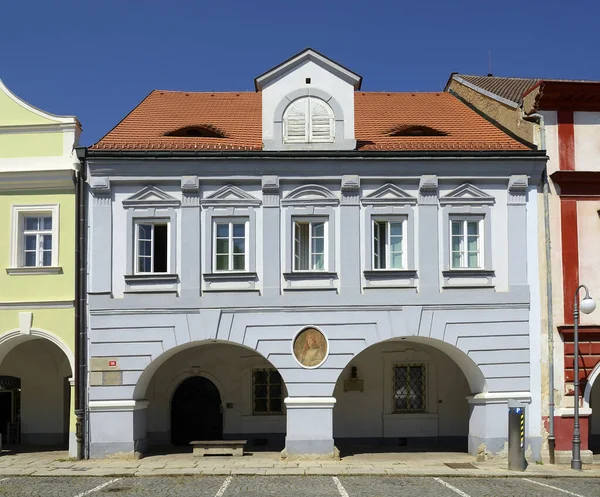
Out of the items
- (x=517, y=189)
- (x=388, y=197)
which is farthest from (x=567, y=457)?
(x=388, y=197)

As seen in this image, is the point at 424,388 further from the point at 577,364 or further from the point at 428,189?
the point at 428,189

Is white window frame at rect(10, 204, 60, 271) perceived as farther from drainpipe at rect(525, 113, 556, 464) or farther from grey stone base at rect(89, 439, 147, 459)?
drainpipe at rect(525, 113, 556, 464)

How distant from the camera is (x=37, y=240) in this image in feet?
69.6

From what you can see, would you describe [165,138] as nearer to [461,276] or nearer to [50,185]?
[50,185]

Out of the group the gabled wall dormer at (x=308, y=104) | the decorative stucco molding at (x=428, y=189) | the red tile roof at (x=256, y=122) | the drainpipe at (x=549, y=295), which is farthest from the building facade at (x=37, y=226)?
the drainpipe at (x=549, y=295)

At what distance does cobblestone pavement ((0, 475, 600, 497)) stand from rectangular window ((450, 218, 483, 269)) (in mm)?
5390

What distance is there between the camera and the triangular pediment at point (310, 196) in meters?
20.8

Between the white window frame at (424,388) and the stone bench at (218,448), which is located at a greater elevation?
the white window frame at (424,388)

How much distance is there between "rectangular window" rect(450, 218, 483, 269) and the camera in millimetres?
21031

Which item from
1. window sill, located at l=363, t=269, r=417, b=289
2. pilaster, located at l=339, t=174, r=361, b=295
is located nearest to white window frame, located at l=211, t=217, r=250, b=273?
pilaster, located at l=339, t=174, r=361, b=295

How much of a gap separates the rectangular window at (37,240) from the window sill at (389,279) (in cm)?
786

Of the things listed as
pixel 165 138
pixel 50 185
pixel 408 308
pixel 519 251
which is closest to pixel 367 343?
pixel 408 308

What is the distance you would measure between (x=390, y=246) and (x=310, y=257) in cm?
199

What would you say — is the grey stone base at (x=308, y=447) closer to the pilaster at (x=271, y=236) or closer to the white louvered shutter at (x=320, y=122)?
the pilaster at (x=271, y=236)
